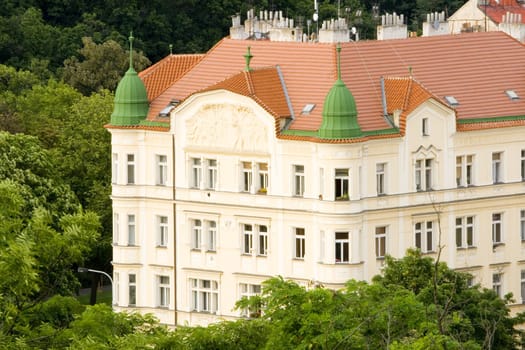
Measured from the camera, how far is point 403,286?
125 m

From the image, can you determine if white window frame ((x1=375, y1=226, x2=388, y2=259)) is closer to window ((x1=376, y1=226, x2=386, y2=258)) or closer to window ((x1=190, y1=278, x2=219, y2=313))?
window ((x1=376, y1=226, x2=386, y2=258))

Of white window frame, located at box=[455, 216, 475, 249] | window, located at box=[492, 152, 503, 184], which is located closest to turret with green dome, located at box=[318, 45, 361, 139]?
white window frame, located at box=[455, 216, 475, 249]

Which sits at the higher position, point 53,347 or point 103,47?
point 103,47

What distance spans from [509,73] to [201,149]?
15758mm

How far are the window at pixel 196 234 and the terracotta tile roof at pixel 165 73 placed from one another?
6427mm

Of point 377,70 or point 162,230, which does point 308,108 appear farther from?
point 162,230

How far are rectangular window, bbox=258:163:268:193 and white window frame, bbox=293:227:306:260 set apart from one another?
8.38 feet

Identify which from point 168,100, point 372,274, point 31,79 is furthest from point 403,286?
point 31,79

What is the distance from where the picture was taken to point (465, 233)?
140m

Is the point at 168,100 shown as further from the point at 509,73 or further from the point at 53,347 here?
the point at 53,347

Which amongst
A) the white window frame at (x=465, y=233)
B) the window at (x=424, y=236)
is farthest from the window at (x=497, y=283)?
the window at (x=424, y=236)

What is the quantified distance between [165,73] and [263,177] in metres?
9.45

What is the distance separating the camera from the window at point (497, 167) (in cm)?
14050

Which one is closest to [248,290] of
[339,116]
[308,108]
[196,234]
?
[196,234]
